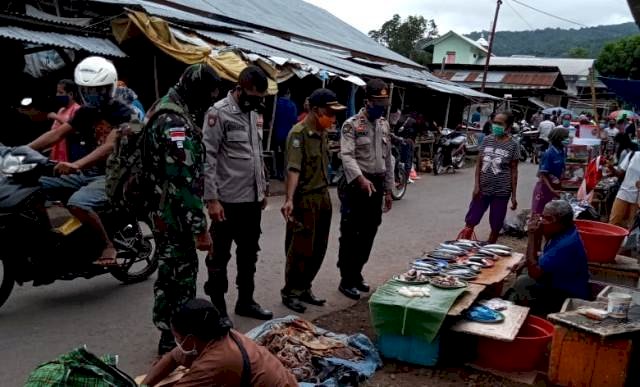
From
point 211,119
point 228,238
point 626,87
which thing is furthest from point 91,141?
point 626,87

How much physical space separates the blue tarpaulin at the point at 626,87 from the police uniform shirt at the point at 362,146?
2.43m

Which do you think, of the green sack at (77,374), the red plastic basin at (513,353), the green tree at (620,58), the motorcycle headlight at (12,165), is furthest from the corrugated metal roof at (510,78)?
the green sack at (77,374)

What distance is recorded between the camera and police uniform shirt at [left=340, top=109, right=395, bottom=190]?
203 inches

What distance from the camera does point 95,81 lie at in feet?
13.7

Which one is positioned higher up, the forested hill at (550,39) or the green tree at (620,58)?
the forested hill at (550,39)

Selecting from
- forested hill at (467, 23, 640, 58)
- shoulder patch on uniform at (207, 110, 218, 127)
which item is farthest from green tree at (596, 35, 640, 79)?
forested hill at (467, 23, 640, 58)

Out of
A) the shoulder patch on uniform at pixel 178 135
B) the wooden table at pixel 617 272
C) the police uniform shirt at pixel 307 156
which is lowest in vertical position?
the wooden table at pixel 617 272

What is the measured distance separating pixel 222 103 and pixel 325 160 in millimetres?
1119

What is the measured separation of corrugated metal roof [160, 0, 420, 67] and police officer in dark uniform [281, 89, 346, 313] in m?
10.1

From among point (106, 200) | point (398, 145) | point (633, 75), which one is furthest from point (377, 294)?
point (633, 75)

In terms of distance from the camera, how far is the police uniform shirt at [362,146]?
16.9 ft

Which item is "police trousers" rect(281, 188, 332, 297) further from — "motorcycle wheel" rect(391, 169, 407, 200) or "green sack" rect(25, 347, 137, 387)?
"motorcycle wheel" rect(391, 169, 407, 200)

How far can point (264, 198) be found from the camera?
Answer: 4.48 meters

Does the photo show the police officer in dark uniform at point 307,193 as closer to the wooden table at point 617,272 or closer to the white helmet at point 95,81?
the white helmet at point 95,81
